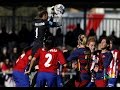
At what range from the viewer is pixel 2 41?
73.8 feet

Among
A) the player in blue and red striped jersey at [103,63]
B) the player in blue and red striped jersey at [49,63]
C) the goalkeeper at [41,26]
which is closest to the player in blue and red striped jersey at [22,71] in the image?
the goalkeeper at [41,26]

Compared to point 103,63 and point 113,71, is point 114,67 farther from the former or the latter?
point 103,63

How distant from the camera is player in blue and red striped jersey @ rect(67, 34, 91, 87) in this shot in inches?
555

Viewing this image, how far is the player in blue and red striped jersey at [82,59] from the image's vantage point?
46.2 feet

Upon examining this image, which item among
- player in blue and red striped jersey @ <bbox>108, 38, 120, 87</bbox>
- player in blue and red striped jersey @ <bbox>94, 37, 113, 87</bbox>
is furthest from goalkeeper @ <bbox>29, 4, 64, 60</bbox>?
player in blue and red striped jersey @ <bbox>108, 38, 120, 87</bbox>

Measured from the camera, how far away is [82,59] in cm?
1416

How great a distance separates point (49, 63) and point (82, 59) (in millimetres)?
913

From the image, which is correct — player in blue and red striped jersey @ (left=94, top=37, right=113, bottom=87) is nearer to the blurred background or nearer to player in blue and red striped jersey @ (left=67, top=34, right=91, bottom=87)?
player in blue and red striped jersey @ (left=67, top=34, right=91, bottom=87)

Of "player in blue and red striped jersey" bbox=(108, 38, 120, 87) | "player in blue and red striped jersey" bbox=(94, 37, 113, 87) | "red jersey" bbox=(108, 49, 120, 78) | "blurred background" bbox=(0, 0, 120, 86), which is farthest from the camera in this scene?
"blurred background" bbox=(0, 0, 120, 86)

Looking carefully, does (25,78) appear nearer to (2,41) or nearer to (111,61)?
(111,61)

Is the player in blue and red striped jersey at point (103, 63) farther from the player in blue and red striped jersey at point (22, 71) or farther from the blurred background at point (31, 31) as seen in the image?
the blurred background at point (31, 31)

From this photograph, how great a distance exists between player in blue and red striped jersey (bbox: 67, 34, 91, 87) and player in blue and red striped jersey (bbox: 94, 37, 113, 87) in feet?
0.84

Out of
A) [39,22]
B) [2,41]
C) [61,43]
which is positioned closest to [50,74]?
[39,22]

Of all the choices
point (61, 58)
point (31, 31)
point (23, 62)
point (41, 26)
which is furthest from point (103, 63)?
point (31, 31)
